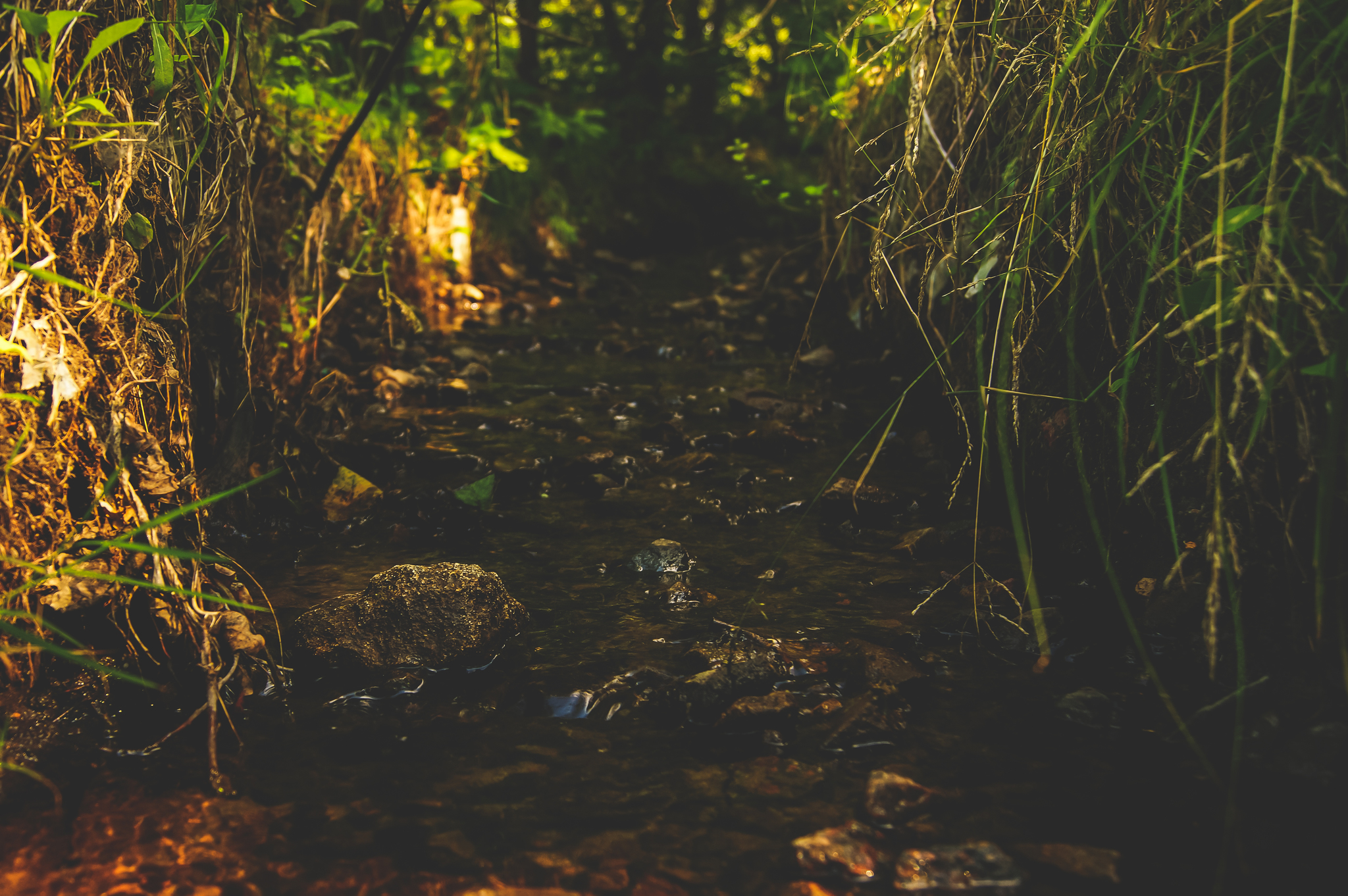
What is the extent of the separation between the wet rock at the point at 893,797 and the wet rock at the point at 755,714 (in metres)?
0.21

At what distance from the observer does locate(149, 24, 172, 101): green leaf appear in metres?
1.61

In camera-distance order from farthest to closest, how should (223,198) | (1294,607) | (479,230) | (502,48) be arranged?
1. (502,48)
2. (479,230)
3. (223,198)
4. (1294,607)

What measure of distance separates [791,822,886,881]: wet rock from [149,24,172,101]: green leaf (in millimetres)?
1670

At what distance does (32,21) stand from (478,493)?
57.6 inches

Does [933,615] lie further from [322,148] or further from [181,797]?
[322,148]

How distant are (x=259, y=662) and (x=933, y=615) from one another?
1.34 m

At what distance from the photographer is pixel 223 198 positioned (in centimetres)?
201

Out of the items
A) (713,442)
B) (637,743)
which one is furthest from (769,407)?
(637,743)

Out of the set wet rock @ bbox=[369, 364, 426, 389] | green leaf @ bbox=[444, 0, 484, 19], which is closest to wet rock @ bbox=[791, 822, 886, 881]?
wet rock @ bbox=[369, 364, 426, 389]

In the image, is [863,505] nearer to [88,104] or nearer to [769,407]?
[769,407]

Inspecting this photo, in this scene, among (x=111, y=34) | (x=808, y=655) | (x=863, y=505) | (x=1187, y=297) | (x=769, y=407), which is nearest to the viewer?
(x=1187, y=297)

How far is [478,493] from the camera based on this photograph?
254cm

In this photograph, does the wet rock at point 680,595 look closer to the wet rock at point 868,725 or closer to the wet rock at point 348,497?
the wet rock at point 868,725

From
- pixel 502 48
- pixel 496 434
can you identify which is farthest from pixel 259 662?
pixel 502 48
